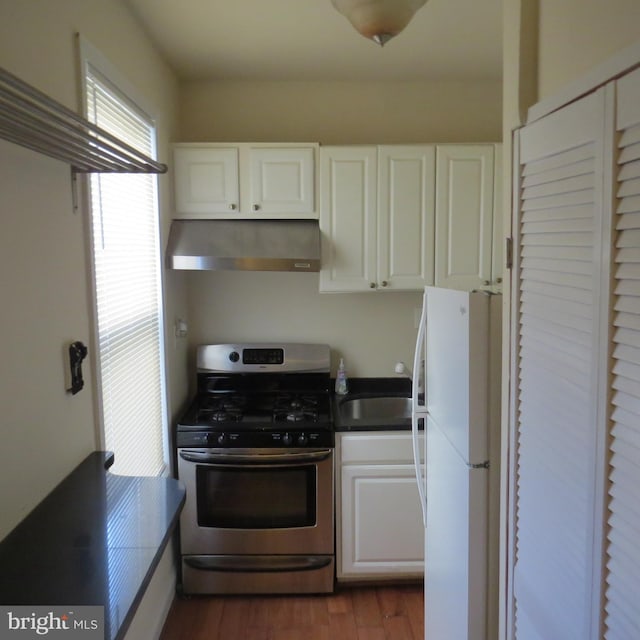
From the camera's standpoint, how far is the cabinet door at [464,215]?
288 centimetres

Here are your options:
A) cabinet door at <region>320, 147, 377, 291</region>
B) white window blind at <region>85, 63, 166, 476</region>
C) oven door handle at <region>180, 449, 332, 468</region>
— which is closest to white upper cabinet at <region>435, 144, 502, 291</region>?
cabinet door at <region>320, 147, 377, 291</region>

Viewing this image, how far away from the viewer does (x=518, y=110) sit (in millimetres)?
1363

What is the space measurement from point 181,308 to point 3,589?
6.83 feet

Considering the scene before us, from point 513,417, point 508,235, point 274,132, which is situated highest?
point 274,132

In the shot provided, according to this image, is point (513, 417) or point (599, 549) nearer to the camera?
point (599, 549)

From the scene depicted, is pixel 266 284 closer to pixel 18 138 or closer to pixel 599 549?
pixel 18 138

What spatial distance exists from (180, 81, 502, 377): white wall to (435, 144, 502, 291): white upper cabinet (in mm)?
358

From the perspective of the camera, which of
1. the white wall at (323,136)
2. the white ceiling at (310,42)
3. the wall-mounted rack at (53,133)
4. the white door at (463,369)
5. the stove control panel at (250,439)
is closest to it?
the wall-mounted rack at (53,133)

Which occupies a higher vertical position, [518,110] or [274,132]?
[274,132]

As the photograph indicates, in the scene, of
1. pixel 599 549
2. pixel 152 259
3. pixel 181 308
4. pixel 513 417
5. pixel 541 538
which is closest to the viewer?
pixel 599 549

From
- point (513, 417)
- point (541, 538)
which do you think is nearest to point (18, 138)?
point (513, 417)

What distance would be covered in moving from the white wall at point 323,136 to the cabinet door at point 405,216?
0.34 metres

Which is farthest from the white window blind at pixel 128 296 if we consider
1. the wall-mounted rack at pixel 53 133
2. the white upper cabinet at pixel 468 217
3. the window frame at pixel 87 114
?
the white upper cabinet at pixel 468 217

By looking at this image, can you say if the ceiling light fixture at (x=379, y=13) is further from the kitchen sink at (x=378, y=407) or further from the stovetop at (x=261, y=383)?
the kitchen sink at (x=378, y=407)
